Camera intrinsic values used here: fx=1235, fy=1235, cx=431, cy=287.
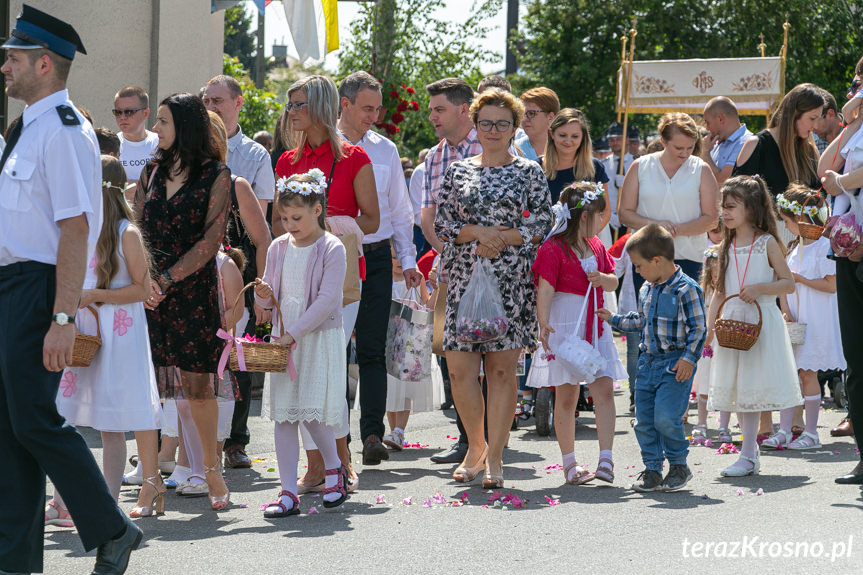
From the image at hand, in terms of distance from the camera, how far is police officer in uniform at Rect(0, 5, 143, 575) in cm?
482

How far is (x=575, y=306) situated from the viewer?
743cm

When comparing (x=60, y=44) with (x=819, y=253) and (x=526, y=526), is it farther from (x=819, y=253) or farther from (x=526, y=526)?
(x=819, y=253)

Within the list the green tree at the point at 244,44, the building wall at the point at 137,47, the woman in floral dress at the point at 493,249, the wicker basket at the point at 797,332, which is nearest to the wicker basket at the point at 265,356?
the woman in floral dress at the point at 493,249

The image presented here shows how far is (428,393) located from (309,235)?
106 inches

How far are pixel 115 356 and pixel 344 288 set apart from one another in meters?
1.67

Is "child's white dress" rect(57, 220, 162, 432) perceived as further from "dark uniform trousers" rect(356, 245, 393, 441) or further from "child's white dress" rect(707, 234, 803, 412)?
"child's white dress" rect(707, 234, 803, 412)

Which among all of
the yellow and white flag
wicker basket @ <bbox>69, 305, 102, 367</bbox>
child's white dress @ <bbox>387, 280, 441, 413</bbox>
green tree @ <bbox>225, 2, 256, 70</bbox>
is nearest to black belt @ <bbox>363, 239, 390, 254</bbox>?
child's white dress @ <bbox>387, 280, 441, 413</bbox>

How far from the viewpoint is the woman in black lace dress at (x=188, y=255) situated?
21.4 ft

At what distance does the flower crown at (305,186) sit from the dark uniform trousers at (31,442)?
6.40ft

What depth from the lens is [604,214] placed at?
8648 mm

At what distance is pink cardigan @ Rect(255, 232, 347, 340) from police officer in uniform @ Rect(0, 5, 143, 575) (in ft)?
5.77

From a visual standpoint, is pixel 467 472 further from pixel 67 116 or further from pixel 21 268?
pixel 67 116

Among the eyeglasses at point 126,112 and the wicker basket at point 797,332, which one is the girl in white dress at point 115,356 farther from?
the wicker basket at point 797,332

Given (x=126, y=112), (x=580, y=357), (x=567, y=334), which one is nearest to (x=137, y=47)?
(x=126, y=112)
